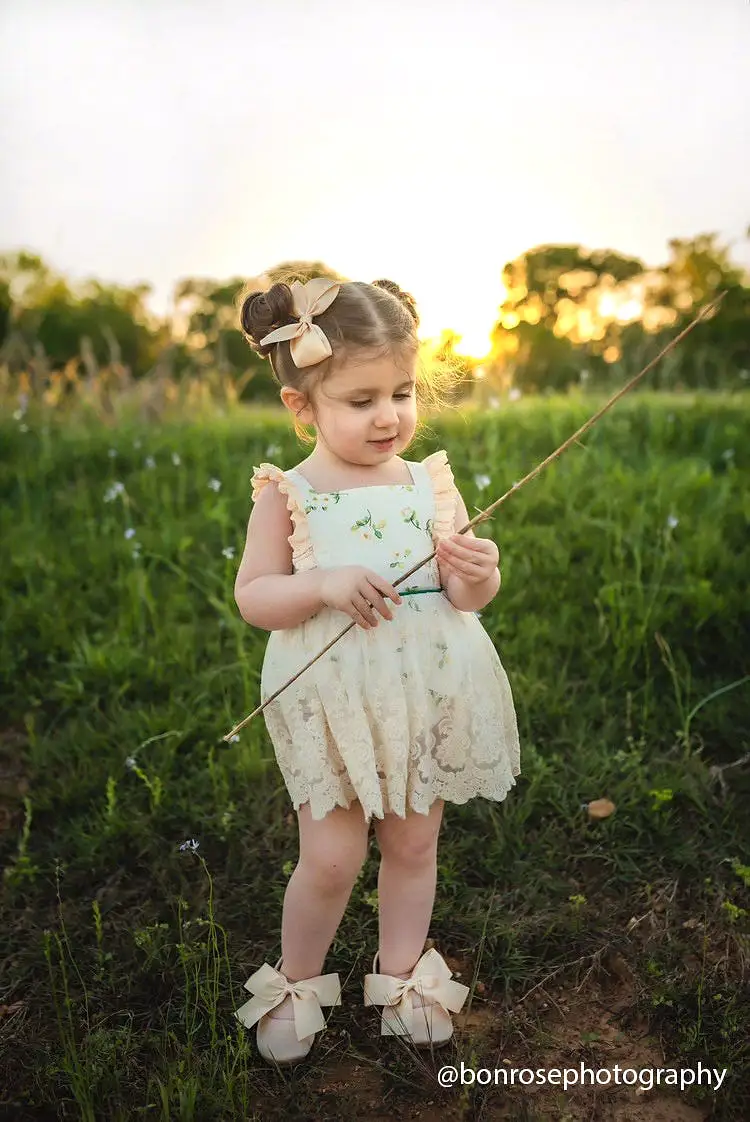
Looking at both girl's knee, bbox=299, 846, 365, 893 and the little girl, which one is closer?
the little girl

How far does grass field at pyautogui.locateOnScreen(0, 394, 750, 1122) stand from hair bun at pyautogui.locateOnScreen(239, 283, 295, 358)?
1.89 ft

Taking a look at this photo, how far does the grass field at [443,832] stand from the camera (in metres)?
2.00

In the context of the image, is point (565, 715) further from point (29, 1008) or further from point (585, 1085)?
point (29, 1008)

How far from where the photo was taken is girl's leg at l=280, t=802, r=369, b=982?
1.98 m

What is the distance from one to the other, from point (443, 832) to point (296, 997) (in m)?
0.83

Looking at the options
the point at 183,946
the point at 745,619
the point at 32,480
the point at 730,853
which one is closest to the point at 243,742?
the point at 183,946

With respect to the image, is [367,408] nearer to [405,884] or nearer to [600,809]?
[405,884]

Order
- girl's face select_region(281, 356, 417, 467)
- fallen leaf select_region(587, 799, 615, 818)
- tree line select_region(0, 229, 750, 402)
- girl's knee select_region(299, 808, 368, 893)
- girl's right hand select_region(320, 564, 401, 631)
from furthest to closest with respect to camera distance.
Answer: tree line select_region(0, 229, 750, 402), fallen leaf select_region(587, 799, 615, 818), girl's knee select_region(299, 808, 368, 893), girl's face select_region(281, 356, 417, 467), girl's right hand select_region(320, 564, 401, 631)

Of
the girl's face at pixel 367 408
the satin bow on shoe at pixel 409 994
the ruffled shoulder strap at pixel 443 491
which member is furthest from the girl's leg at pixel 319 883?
the girl's face at pixel 367 408

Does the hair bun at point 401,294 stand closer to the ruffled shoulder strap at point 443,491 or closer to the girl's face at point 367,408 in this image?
the girl's face at point 367,408

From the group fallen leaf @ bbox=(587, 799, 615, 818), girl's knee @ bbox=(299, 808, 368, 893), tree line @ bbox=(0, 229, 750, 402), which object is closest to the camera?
girl's knee @ bbox=(299, 808, 368, 893)

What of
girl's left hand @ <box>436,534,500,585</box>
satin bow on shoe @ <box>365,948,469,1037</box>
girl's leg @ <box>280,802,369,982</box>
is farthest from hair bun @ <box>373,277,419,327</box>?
satin bow on shoe @ <box>365,948,469,1037</box>

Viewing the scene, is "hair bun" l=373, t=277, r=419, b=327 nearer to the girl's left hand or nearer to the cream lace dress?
the cream lace dress

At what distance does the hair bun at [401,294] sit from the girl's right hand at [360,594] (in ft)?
2.01
